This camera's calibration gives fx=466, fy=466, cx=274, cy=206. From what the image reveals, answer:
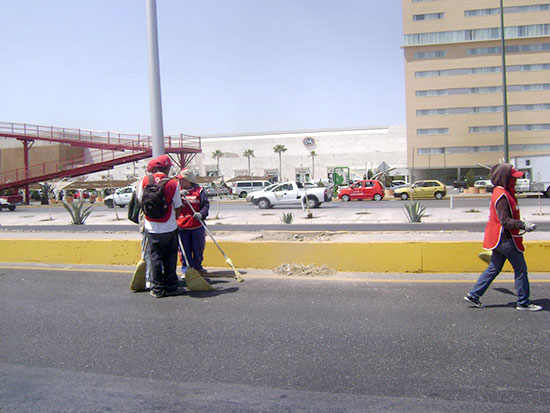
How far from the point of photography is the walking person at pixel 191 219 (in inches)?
257

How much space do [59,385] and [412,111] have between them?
66413 millimetres

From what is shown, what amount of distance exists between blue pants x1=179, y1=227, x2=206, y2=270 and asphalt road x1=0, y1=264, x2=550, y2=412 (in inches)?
31.4

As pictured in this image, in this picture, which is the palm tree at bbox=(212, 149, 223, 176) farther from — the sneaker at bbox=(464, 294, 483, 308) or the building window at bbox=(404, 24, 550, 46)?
the sneaker at bbox=(464, 294, 483, 308)

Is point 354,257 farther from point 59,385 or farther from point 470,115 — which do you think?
point 470,115

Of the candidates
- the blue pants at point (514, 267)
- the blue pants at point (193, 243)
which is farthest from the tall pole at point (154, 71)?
the blue pants at point (514, 267)

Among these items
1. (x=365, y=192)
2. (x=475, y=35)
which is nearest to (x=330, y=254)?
(x=365, y=192)

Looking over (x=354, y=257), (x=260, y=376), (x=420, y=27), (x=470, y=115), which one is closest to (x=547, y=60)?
(x=470, y=115)

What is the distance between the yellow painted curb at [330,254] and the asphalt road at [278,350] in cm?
69

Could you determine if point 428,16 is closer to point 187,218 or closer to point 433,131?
point 433,131

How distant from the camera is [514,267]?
197 inches

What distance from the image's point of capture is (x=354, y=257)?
23.6 feet

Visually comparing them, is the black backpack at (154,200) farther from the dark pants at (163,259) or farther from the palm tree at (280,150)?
the palm tree at (280,150)

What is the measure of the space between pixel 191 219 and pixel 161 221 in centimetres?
79

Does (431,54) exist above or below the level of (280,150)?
above
